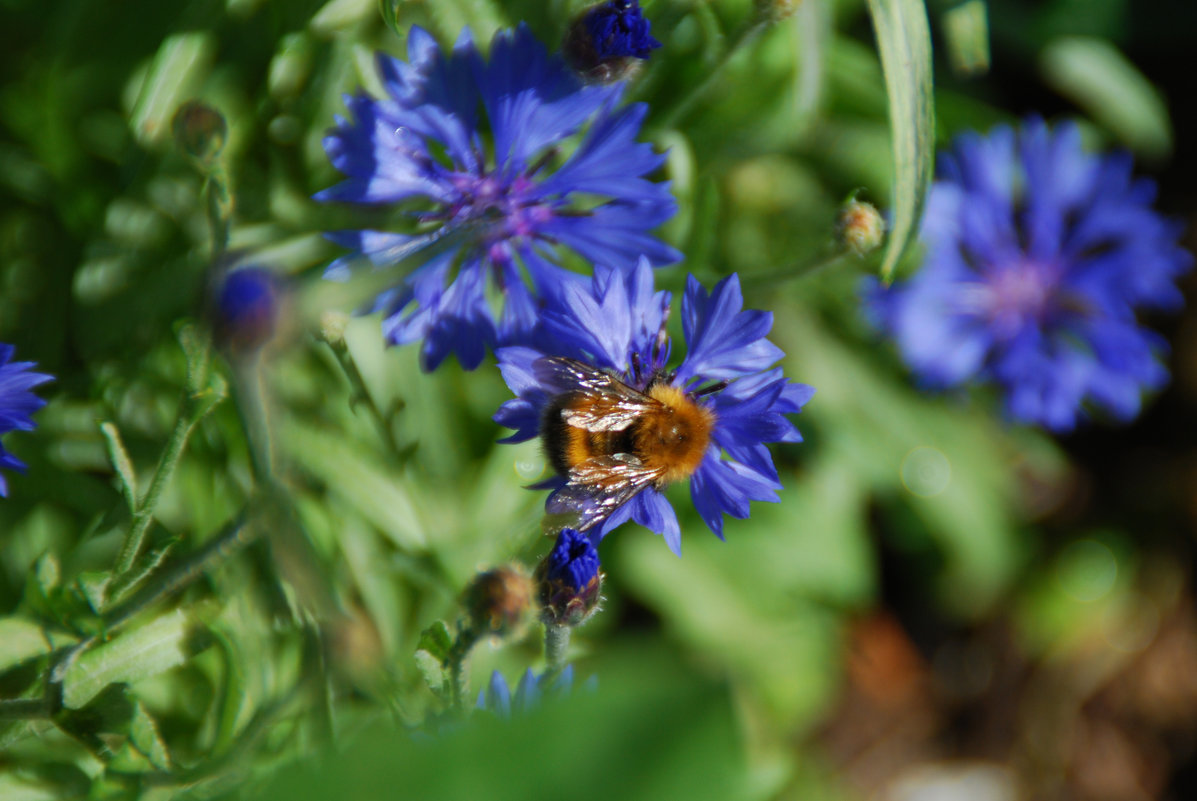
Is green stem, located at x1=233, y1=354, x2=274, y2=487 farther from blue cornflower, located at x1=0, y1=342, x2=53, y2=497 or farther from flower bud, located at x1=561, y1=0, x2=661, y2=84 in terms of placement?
flower bud, located at x1=561, y1=0, x2=661, y2=84

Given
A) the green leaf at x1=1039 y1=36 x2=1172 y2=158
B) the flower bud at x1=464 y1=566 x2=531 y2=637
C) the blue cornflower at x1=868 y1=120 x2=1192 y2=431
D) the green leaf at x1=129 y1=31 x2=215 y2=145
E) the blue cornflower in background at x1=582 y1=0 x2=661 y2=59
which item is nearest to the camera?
the flower bud at x1=464 y1=566 x2=531 y2=637

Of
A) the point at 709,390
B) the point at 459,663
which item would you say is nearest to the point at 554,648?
the point at 459,663

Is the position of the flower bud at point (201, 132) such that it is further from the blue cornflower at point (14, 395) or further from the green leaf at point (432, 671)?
the green leaf at point (432, 671)

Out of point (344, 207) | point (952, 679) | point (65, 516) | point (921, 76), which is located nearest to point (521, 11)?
point (344, 207)

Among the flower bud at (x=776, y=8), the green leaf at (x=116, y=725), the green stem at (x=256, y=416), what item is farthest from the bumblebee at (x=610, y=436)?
the green leaf at (x=116, y=725)

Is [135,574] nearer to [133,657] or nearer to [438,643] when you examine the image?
[133,657]

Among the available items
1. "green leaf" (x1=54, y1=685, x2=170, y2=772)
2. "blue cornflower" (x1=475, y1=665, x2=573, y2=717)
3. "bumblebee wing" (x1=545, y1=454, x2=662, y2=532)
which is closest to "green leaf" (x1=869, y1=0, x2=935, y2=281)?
"bumblebee wing" (x1=545, y1=454, x2=662, y2=532)
